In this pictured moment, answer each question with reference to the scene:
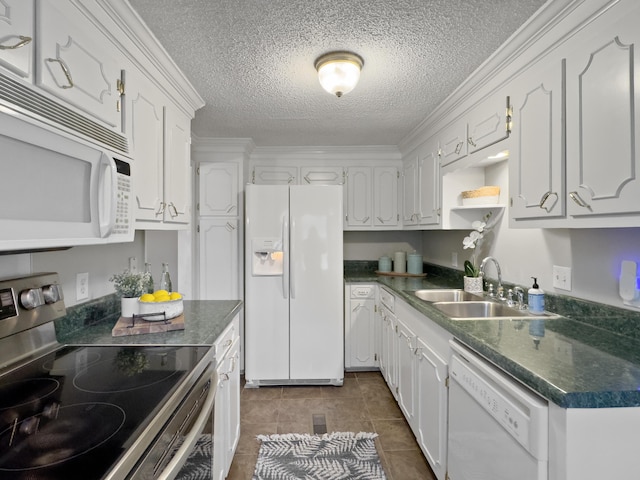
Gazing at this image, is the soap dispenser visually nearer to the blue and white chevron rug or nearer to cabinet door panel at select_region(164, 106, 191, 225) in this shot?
the blue and white chevron rug

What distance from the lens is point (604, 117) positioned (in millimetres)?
1111

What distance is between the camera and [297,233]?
2842 millimetres

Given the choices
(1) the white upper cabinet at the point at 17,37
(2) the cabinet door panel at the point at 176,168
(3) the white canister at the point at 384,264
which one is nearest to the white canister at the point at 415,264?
(3) the white canister at the point at 384,264

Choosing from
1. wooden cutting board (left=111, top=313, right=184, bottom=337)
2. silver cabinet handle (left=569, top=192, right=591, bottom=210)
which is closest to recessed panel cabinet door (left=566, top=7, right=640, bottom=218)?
silver cabinet handle (left=569, top=192, right=591, bottom=210)

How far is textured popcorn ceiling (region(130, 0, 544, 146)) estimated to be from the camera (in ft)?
4.35

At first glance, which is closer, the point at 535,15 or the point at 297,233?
the point at 535,15

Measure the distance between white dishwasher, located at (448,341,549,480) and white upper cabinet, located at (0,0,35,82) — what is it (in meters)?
1.70

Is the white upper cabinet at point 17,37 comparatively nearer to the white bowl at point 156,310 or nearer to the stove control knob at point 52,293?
the stove control knob at point 52,293

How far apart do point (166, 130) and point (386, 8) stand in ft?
4.12

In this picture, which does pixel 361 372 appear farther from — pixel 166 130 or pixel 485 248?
pixel 166 130

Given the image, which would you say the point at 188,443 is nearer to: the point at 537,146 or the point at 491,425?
the point at 491,425

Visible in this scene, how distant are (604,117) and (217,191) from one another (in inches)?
110

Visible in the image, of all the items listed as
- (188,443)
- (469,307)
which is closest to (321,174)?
(469,307)

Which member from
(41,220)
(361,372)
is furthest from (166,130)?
(361,372)
